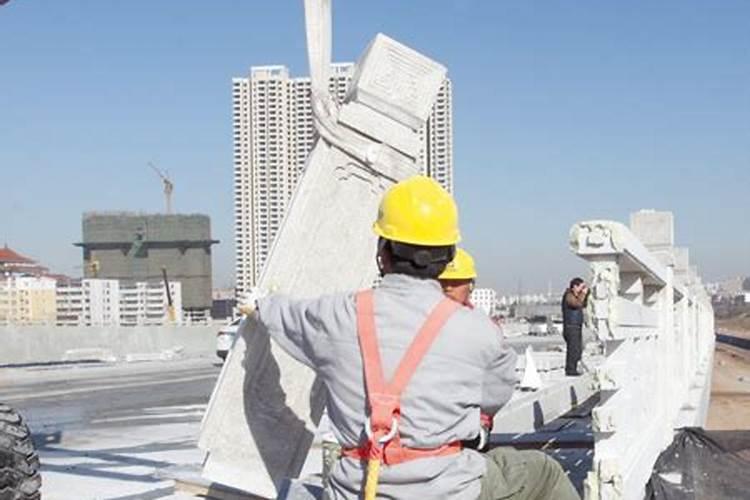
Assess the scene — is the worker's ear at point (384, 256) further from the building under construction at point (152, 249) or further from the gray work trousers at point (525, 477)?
the building under construction at point (152, 249)

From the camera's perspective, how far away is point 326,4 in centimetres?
540

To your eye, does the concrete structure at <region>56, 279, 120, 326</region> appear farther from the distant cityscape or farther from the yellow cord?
the yellow cord

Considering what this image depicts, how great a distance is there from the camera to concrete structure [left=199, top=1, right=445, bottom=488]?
18.5ft

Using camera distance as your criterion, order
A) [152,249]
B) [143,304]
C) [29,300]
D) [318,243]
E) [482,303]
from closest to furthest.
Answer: [318,243] < [482,303] < [143,304] < [29,300] < [152,249]

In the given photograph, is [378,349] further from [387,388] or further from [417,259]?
[417,259]

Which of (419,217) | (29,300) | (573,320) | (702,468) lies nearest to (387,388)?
(419,217)

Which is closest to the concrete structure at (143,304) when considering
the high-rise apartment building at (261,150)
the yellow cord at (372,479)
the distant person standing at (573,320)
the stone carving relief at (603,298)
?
the high-rise apartment building at (261,150)

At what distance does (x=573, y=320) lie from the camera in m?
14.4

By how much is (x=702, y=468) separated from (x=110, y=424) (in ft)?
29.5

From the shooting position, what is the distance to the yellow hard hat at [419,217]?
10.1 feet

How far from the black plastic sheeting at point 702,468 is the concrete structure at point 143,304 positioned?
143ft

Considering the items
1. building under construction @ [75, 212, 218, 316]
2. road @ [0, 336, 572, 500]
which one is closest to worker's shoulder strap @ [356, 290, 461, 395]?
road @ [0, 336, 572, 500]

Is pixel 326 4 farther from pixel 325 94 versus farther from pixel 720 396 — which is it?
pixel 720 396

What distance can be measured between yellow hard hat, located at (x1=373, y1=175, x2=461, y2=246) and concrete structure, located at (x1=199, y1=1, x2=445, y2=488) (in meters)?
2.50
